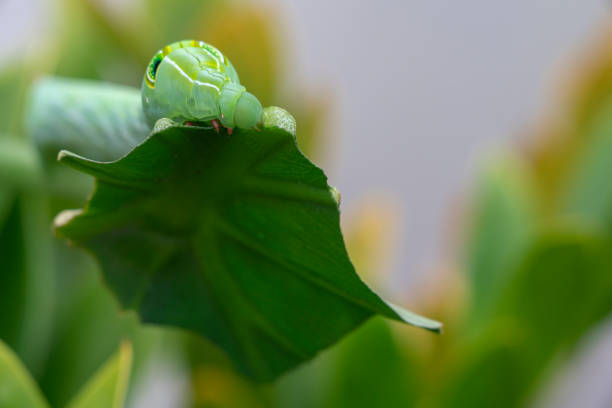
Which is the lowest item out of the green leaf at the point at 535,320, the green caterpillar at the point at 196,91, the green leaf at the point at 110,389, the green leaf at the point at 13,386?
the green leaf at the point at 535,320

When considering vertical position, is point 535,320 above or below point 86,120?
below

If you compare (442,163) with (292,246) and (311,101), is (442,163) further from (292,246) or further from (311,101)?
(292,246)

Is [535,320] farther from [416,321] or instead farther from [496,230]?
[416,321]

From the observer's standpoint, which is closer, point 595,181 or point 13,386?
point 13,386

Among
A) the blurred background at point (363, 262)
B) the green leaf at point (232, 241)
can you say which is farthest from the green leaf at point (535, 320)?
the green leaf at point (232, 241)

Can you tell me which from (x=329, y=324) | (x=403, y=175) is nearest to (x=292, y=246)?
(x=329, y=324)

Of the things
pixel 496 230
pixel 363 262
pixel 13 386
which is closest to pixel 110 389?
pixel 13 386

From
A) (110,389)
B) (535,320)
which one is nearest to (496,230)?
(535,320)

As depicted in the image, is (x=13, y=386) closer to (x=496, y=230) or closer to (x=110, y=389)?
(x=110, y=389)

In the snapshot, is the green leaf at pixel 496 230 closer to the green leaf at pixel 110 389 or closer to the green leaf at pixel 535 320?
the green leaf at pixel 535 320
